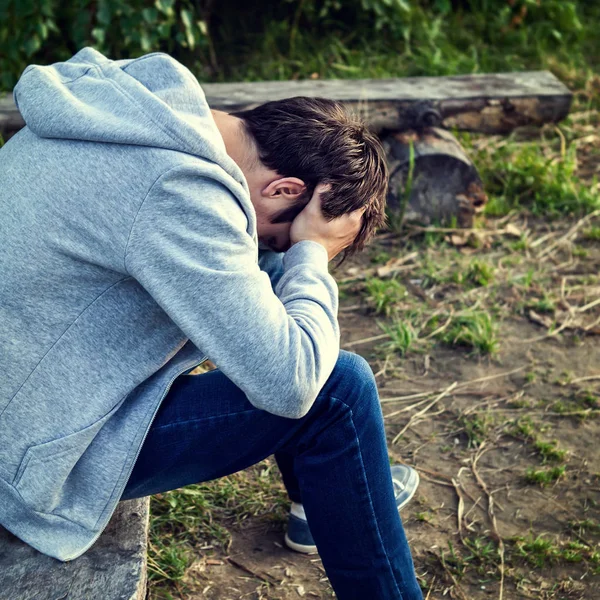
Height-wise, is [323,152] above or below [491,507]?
above

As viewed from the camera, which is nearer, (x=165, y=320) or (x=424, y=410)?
(x=165, y=320)

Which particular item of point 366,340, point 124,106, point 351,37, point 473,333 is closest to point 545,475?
point 473,333

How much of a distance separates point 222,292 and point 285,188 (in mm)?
453

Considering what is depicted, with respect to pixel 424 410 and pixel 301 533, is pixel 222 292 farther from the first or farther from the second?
pixel 424 410

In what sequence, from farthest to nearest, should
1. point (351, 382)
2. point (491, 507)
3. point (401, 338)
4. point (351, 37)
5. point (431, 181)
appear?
point (351, 37)
point (431, 181)
point (401, 338)
point (491, 507)
point (351, 382)

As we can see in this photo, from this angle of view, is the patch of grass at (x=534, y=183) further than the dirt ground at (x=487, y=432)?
Yes

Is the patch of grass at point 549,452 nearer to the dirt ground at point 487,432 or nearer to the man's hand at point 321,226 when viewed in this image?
the dirt ground at point 487,432

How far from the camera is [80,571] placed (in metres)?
1.72

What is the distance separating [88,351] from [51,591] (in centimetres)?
48

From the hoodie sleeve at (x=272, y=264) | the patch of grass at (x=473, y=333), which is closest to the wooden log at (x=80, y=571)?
the hoodie sleeve at (x=272, y=264)

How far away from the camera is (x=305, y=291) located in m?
1.77

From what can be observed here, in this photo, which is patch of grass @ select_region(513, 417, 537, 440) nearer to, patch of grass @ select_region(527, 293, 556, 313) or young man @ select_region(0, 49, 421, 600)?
patch of grass @ select_region(527, 293, 556, 313)

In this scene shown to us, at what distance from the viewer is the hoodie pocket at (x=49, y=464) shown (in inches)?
64.3

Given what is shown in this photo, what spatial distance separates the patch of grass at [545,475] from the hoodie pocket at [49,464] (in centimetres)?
150
